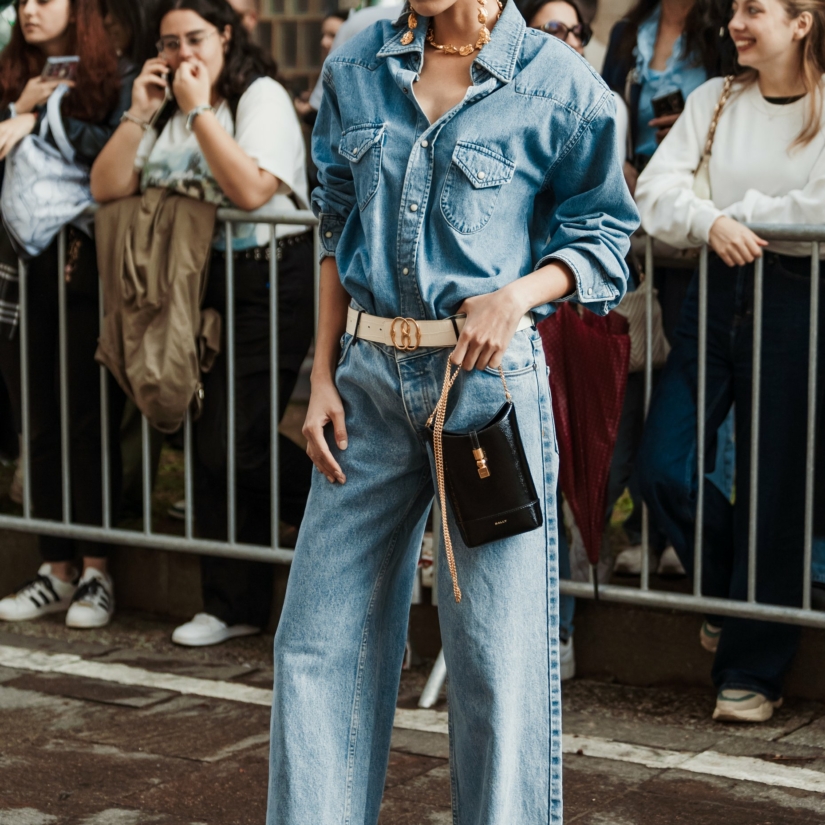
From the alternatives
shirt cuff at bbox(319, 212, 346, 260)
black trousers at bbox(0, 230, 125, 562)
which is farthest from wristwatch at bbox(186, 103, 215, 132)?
shirt cuff at bbox(319, 212, 346, 260)

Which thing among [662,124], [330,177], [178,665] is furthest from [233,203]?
[330,177]

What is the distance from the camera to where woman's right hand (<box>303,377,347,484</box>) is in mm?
2615

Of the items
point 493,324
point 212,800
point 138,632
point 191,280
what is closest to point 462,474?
point 493,324

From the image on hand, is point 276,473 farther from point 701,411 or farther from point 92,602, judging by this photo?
point 701,411

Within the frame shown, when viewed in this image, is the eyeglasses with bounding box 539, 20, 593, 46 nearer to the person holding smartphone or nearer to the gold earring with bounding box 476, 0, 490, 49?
the person holding smartphone

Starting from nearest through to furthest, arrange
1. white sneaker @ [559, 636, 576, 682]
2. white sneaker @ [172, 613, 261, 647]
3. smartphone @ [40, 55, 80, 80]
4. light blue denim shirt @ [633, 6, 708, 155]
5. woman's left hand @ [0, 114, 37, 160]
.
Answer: white sneaker @ [559, 636, 576, 682] < light blue denim shirt @ [633, 6, 708, 155] < white sneaker @ [172, 613, 261, 647] < woman's left hand @ [0, 114, 37, 160] < smartphone @ [40, 55, 80, 80]

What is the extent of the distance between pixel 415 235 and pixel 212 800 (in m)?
1.71

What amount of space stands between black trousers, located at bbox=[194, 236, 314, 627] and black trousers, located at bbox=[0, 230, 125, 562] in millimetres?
431

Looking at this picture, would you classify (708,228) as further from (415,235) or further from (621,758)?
(415,235)

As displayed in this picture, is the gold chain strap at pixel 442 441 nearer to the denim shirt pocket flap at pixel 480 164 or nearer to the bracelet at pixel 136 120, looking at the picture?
the denim shirt pocket flap at pixel 480 164

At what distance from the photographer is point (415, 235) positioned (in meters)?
2.49

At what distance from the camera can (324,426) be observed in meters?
2.66

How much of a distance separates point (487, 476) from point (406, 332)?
0.29m

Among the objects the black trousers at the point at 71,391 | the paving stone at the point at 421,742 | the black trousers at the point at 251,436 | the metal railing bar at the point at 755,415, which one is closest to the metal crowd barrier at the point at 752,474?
the metal railing bar at the point at 755,415
